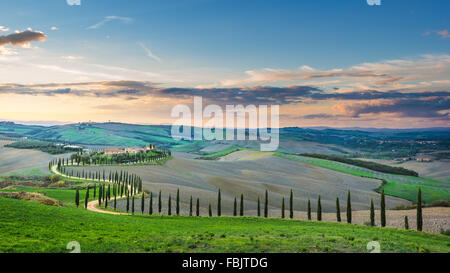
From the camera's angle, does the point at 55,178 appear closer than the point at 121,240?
No

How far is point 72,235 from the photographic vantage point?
112ft

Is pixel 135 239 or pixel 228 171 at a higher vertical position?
pixel 135 239

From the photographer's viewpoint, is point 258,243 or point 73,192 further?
point 73,192

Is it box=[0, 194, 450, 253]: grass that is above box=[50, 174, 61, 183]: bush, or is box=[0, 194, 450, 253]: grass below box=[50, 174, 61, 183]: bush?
above

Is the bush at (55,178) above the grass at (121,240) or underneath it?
underneath

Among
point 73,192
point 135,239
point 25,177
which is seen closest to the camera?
point 135,239

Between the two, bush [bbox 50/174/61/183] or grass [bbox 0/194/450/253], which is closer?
grass [bbox 0/194/450/253]

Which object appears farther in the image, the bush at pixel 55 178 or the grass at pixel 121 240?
the bush at pixel 55 178

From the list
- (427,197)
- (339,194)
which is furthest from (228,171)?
(427,197)

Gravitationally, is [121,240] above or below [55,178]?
above

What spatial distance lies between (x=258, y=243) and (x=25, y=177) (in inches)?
5694
